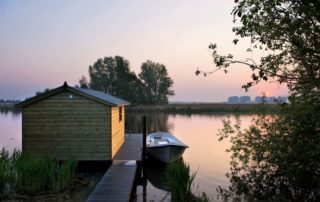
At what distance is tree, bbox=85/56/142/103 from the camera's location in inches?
3488

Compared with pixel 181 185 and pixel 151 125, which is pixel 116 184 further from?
pixel 151 125

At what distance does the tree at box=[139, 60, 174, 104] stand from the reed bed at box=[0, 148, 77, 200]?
271 ft

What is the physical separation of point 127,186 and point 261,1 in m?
7.44

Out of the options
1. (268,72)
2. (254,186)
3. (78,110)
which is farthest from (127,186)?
(268,72)

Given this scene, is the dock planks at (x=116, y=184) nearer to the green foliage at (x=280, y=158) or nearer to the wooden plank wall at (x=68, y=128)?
the wooden plank wall at (x=68, y=128)

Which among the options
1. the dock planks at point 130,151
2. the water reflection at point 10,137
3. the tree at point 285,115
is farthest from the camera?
the water reflection at point 10,137

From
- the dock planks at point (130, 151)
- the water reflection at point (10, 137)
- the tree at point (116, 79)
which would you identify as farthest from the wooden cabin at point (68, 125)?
the tree at point (116, 79)

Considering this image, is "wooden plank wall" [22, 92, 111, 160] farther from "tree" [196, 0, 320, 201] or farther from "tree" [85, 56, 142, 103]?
"tree" [85, 56, 142, 103]

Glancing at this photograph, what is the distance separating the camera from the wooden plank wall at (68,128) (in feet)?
51.6

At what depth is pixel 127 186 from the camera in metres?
12.0

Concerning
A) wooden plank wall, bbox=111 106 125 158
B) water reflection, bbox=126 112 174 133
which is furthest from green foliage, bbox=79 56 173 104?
wooden plank wall, bbox=111 106 125 158

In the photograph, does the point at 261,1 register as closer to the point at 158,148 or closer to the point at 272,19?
the point at 272,19

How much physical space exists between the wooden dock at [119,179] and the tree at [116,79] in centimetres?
6922

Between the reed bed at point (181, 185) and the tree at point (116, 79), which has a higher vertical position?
the tree at point (116, 79)
